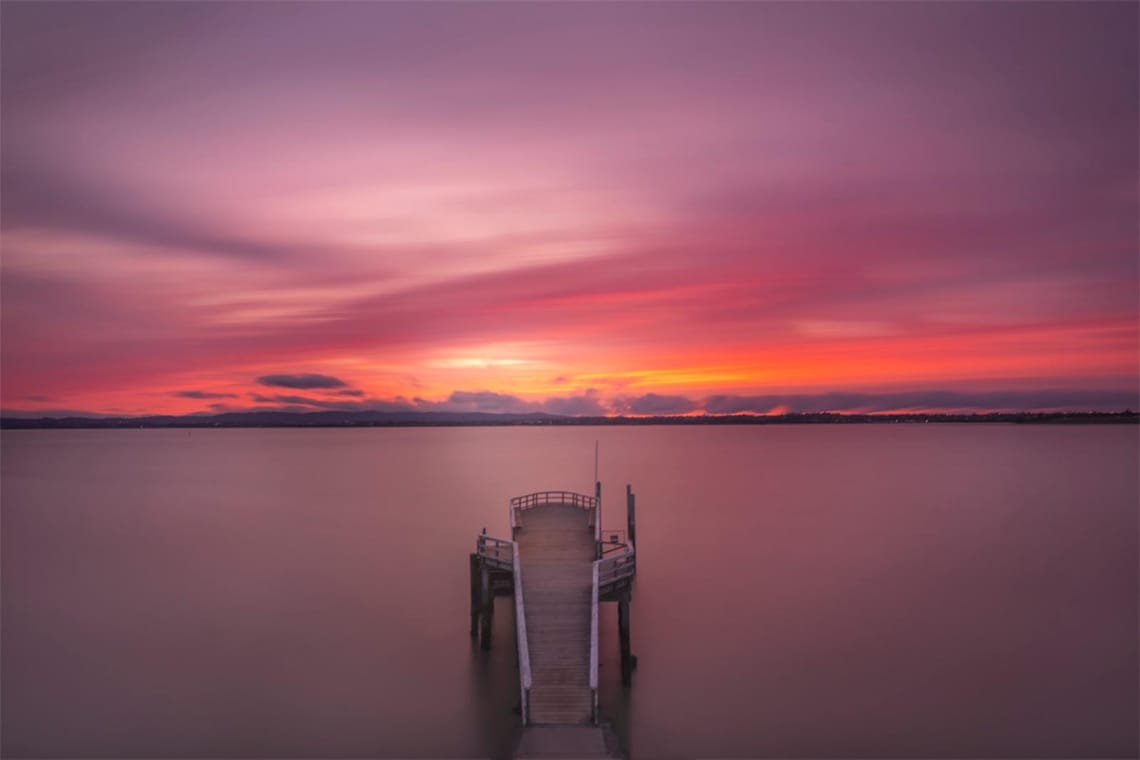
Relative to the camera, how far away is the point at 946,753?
18938mm

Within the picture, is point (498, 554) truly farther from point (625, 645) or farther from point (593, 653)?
point (593, 653)

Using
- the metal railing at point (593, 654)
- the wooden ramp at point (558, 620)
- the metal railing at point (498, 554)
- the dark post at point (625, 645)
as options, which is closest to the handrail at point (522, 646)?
the wooden ramp at point (558, 620)

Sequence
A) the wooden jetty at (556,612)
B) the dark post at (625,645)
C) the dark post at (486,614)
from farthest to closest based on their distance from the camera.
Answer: the dark post at (486,614) < the dark post at (625,645) < the wooden jetty at (556,612)

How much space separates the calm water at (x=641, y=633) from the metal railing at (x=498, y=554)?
3.16 metres

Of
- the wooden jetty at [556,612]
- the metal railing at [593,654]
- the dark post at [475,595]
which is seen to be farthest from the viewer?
the dark post at [475,595]

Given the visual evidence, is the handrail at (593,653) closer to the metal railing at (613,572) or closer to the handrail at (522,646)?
the handrail at (522,646)

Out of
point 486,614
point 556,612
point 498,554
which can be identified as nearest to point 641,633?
point 486,614

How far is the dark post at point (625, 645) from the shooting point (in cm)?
2211

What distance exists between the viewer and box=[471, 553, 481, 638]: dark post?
81.1 ft

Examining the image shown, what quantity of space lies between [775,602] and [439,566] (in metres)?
16.1

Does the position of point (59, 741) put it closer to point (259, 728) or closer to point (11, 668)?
point (259, 728)

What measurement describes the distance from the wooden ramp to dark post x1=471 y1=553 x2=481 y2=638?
1521mm

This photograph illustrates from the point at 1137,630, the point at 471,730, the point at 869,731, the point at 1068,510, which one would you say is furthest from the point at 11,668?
the point at 1068,510

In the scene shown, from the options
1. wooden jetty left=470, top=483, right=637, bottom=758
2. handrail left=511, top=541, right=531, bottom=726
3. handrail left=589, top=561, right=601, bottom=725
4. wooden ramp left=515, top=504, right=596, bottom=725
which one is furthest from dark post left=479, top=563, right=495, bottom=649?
handrail left=589, top=561, right=601, bottom=725
